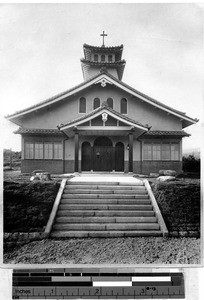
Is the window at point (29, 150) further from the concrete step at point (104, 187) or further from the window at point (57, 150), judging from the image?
the concrete step at point (104, 187)

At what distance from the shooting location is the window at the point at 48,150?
3.45 metres

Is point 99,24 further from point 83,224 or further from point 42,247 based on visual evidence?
point 42,247

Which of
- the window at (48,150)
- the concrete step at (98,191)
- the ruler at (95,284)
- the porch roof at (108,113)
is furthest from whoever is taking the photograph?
the porch roof at (108,113)

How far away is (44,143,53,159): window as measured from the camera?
345cm

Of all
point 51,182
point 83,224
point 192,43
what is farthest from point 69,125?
point 192,43

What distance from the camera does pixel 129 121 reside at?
3961mm

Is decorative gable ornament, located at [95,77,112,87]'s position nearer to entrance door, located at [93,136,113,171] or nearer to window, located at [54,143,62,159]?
entrance door, located at [93,136,113,171]

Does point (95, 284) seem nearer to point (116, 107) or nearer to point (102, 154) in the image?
point (102, 154)

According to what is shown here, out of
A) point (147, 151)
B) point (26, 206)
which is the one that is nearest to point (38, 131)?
point (26, 206)

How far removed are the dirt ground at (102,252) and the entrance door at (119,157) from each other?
1353mm

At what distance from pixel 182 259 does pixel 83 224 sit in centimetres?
129

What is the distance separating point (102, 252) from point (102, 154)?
163 cm

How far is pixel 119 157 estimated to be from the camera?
3.74m

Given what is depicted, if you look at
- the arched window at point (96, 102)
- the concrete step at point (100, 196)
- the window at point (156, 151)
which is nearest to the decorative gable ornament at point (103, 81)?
the arched window at point (96, 102)
